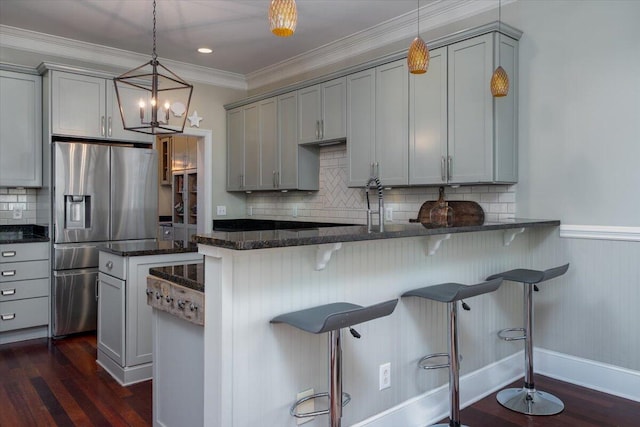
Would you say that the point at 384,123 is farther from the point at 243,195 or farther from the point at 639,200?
the point at 243,195

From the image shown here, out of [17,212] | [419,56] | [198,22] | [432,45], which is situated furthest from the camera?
[17,212]

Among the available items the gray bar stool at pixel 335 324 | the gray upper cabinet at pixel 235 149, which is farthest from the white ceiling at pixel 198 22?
the gray bar stool at pixel 335 324

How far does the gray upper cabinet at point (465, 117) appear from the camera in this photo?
3.10 m

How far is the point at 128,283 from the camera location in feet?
9.77

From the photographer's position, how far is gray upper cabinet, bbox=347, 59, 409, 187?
3619mm

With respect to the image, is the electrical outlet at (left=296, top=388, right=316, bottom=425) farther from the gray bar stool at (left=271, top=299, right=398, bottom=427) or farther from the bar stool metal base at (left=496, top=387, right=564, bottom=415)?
the bar stool metal base at (left=496, top=387, right=564, bottom=415)

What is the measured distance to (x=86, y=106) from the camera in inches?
169

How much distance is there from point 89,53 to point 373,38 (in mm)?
2865

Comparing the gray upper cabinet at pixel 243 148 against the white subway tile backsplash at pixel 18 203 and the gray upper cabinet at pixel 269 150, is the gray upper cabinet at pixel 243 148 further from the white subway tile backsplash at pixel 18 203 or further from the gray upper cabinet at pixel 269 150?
the white subway tile backsplash at pixel 18 203

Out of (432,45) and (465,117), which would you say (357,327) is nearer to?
(465,117)

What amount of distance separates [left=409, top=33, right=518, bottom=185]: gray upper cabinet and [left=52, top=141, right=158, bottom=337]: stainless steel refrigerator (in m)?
2.74

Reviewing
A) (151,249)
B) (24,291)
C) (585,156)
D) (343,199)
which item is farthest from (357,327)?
(24,291)

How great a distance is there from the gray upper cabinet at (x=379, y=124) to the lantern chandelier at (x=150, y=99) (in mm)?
1437

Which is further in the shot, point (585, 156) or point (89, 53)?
point (89, 53)
